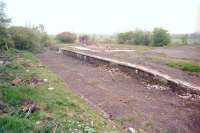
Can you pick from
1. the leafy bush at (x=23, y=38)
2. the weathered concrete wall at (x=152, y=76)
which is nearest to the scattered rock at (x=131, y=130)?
the weathered concrete wall at (x=152, y=76)

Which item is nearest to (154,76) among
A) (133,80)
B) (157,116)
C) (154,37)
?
(133,80)

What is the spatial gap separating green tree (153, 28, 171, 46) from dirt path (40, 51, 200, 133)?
2180 cm

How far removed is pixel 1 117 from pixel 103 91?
3766mm

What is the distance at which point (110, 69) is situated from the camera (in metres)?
12.0

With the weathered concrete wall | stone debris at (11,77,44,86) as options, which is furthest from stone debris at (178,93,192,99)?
stone debris at (11,77,44,86)

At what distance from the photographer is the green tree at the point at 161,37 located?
98.5 ft

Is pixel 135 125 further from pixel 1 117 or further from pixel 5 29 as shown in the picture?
pixel 5 29

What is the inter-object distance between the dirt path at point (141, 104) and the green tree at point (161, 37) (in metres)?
21.8

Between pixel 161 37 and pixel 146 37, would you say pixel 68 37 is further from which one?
pixel 161 37

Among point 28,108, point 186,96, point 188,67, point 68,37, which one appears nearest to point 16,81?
point 28,108

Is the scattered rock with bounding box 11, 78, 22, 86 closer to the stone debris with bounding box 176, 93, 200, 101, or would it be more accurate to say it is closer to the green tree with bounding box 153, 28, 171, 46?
the stone debris with bounding box 176, 93, 200, 101

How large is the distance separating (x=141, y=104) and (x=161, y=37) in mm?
25322

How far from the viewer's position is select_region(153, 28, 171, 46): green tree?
30016 millimetres

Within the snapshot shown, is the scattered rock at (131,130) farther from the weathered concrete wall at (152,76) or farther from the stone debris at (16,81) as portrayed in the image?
the stone debris at (16,81)
